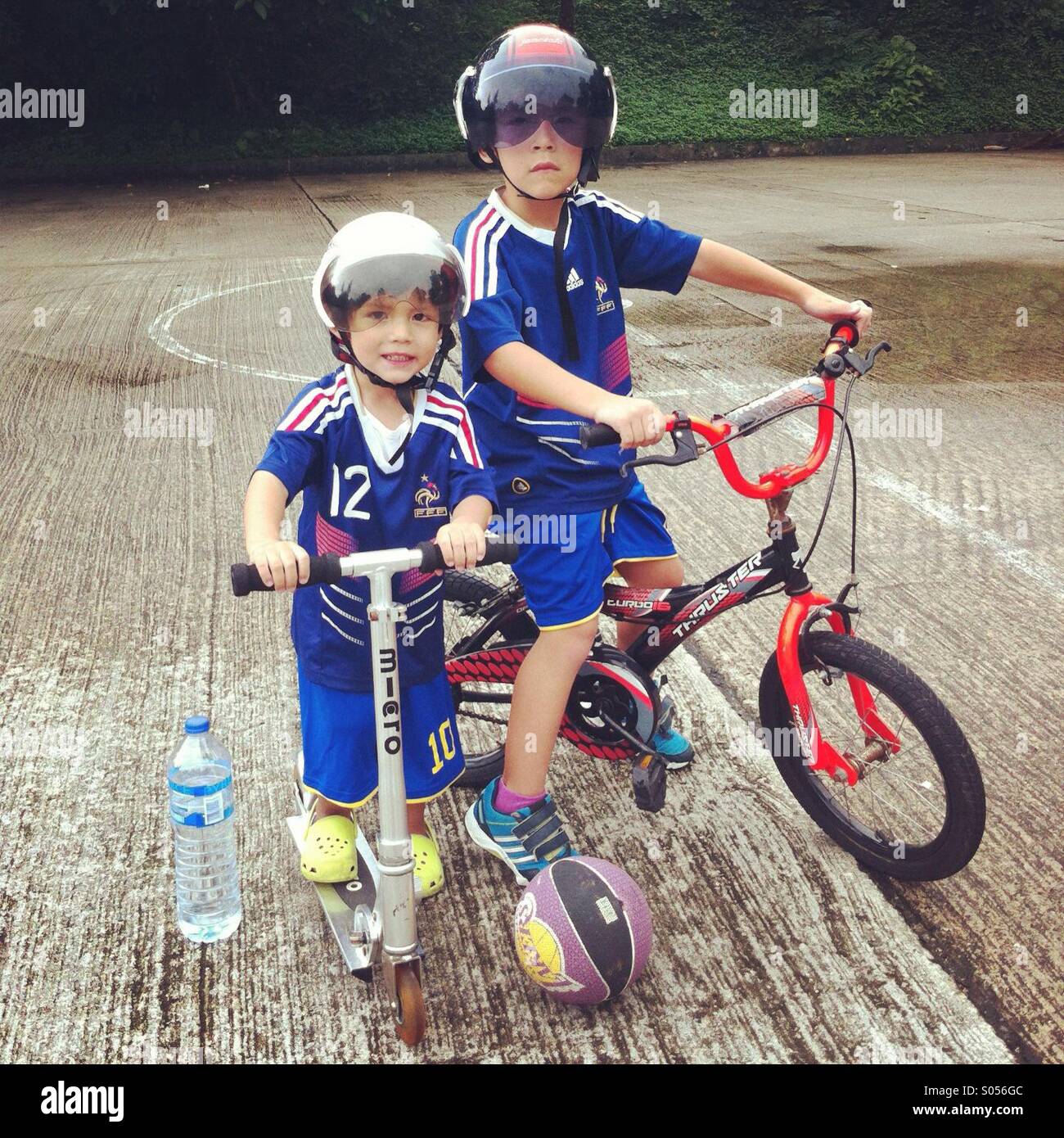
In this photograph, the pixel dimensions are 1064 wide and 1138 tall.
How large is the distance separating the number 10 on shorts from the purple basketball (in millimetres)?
367

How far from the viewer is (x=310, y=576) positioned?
2.30 m

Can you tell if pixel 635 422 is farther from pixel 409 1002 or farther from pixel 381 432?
pixel 409 1002

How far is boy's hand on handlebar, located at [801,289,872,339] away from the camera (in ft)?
10.1

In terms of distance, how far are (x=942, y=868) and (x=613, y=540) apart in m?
1.13

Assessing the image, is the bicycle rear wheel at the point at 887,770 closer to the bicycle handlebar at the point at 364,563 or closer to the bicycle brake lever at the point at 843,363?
the bicycle brake lever at the point at 843,363

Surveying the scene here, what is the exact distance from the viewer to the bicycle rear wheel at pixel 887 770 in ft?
9.29

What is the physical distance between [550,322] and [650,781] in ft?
3.87

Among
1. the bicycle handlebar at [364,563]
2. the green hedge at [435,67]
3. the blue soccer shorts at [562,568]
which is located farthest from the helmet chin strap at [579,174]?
the green hedge at [435,67]

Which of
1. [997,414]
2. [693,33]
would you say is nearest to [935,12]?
[693,33]

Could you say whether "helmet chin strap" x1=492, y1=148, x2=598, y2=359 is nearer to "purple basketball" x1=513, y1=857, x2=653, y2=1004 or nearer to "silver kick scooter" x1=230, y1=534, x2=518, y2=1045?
"silver kick scooter" x1=230, y1=534, x2=518, y2=1045

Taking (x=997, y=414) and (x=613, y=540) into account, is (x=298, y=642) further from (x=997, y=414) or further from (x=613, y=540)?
(x=997, y=414)

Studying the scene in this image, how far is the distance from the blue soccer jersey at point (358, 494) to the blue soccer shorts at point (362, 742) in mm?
51

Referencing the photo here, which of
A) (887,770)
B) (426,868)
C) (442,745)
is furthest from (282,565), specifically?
(887,770)

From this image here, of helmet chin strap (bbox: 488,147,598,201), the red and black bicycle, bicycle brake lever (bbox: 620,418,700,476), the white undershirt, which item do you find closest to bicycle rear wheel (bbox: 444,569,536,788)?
the red and black bicycle
